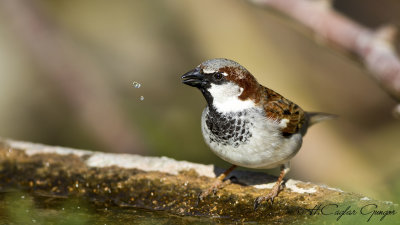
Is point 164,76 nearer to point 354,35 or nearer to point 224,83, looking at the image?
point 354,35

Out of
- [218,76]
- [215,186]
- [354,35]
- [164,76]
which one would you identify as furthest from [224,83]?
[164,76]

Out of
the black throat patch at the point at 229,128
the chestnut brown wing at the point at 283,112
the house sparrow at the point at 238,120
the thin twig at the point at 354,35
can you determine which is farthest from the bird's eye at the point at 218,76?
the thin twig at the point at 354,35

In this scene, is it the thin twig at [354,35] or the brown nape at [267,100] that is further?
the thin twig at [354,35]

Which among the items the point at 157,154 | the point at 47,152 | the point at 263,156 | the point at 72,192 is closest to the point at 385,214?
the point at 263,156

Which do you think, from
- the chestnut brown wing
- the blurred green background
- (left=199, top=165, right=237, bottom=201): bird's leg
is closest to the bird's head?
the chestnut brown wing

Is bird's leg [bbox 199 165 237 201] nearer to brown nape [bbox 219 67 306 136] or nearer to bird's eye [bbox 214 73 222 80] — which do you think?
brown nape [bbox 219 67 306 136]

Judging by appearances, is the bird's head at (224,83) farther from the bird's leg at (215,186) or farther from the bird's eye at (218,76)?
the bird's leg at (215,186)
